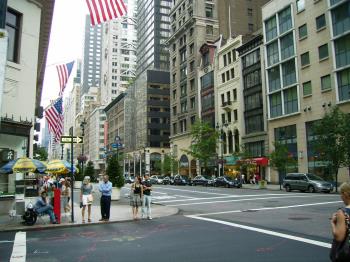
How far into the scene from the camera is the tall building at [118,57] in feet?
525

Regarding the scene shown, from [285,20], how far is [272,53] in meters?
4.56

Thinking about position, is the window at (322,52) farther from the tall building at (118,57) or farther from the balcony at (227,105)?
the tall building at (118,57)

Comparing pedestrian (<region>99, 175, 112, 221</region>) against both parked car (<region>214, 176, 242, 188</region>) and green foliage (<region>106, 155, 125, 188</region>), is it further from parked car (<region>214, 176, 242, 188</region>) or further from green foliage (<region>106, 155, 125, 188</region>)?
parked car (<region>214, 176, 242, 188</region>)

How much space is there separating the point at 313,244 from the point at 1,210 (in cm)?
1343

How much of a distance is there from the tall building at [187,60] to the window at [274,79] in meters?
23.3

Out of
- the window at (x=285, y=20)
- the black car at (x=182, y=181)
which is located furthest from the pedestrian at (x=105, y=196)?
the black car at (x=182, y=181)

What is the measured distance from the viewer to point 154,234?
39.6 feet

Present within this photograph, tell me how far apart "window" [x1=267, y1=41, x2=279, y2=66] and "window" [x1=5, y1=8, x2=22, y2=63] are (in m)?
39.2

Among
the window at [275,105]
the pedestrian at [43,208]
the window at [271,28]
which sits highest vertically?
the window at [271,28]

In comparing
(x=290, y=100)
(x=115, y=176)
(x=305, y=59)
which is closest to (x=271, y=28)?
(x=305, y=59)

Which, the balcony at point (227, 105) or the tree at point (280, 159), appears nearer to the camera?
the tree at point (280, 159)

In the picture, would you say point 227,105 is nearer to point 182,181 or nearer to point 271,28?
point 182,181

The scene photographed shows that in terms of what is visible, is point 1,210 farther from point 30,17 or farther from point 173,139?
point 173,139

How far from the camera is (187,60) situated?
8025cm
